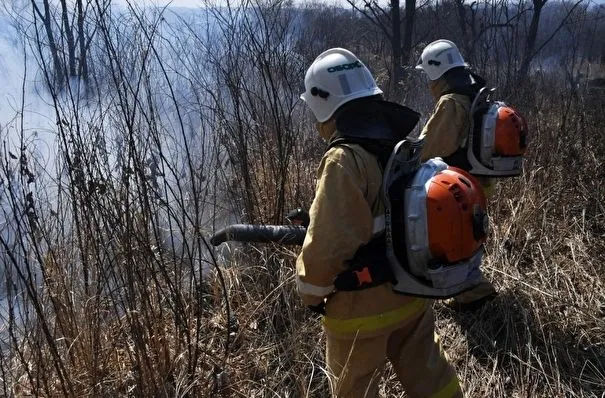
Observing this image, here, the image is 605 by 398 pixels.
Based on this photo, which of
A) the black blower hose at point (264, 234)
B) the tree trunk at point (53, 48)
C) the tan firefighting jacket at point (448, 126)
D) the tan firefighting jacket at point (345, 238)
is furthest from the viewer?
the tan firefighting jacket at point (448, 126)

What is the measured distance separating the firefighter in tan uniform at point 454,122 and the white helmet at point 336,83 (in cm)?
134

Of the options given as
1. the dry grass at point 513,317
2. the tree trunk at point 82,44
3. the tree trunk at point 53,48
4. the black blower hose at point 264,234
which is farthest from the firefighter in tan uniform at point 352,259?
the tree trunk at point 53,48

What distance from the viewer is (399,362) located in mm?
2023

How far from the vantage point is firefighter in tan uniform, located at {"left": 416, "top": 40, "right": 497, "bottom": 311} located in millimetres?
3084

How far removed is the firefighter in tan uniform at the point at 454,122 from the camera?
10.1 feet

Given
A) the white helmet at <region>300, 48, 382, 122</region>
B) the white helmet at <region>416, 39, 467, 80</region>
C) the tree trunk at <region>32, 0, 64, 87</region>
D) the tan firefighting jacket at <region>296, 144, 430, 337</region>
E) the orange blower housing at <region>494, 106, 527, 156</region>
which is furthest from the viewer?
the white helmet at <region>416, 39, 467, 80</region>

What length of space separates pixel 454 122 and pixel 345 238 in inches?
71.2

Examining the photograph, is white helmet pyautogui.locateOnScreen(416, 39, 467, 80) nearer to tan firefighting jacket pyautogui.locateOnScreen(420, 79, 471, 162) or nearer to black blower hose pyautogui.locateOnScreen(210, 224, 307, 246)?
tan firefighting jacket pyautogui.locateOnScreen(420, 79, 471, 162)

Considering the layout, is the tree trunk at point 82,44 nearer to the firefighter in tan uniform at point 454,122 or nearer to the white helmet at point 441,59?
the firefighter in tan uniform at point 454,122

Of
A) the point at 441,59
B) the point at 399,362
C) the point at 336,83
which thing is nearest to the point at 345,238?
the point at 336,83

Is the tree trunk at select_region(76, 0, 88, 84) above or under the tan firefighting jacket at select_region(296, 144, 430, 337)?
above

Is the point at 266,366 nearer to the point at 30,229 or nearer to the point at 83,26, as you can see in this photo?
the point at 30,229

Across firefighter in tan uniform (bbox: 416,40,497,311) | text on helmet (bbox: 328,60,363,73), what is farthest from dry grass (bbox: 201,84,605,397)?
text on helmet (bbox: 328,60,363,73)

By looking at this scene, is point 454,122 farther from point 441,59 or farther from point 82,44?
point 82,44
